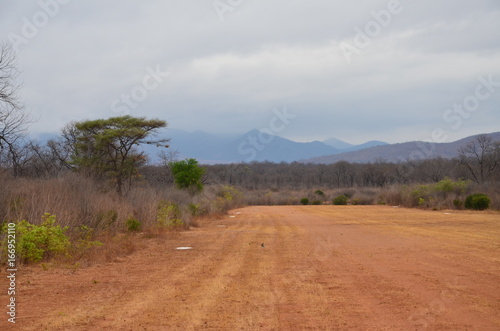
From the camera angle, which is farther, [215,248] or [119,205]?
[119,205]

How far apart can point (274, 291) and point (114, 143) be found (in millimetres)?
25707

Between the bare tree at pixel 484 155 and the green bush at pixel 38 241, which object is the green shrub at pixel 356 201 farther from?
the green bush at pixel 38 241

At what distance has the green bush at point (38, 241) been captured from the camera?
37.5 ft

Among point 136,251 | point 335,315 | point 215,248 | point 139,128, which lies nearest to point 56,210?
point 136,251

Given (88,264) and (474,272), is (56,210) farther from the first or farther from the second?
(474,272)

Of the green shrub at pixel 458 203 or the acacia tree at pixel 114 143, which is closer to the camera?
the acacia tree at pixel 114 143

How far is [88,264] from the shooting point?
38.8 ft

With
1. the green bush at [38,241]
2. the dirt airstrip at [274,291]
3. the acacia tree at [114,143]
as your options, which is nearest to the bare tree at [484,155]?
the acacia tree at [114,143]

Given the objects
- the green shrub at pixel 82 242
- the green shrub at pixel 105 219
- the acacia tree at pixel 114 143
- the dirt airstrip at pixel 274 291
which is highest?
the acacia tree at pixel 114 143

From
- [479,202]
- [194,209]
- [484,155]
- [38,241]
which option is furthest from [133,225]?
[484,155]

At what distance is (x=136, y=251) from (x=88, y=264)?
9.95ft

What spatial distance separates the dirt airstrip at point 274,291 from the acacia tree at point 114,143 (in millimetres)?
17873

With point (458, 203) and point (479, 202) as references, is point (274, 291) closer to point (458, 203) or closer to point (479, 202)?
point (479, 202)

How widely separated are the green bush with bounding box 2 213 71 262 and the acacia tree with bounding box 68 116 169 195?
17.6 metres
